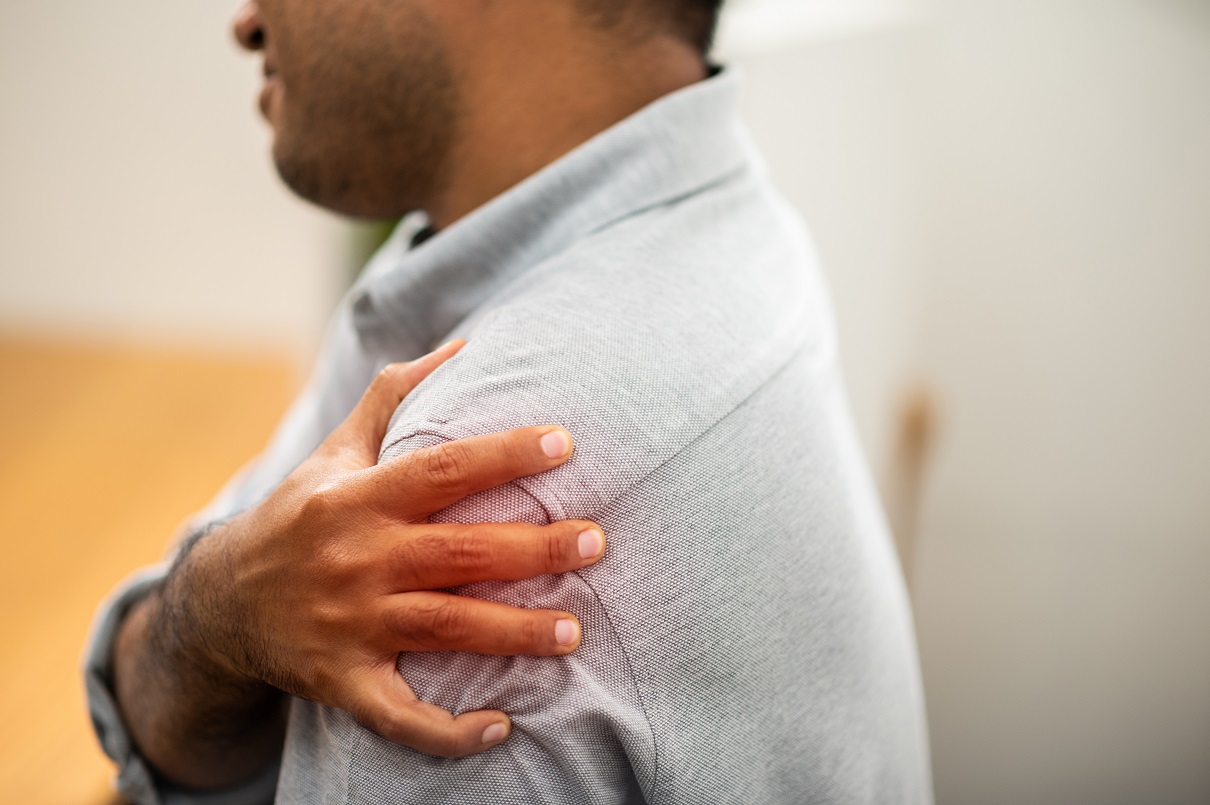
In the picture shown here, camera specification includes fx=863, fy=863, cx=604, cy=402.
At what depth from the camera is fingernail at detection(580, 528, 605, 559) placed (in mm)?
499

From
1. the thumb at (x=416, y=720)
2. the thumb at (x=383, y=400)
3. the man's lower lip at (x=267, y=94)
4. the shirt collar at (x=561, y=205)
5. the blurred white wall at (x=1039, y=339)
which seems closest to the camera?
the thumb at (x=416, y=720)

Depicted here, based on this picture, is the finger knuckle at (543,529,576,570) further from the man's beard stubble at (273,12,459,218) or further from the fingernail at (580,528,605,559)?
the man's beard stubble at (273,12,459,218)

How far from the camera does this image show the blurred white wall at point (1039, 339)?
1122 mm

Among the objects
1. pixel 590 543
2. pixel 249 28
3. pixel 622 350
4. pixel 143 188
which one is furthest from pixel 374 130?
pixel 143 188

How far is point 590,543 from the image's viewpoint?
1.64 ft

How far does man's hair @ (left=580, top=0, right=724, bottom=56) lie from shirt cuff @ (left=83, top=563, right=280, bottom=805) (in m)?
0.64

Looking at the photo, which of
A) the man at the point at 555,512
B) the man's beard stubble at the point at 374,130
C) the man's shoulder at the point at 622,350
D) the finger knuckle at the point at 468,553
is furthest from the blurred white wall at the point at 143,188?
the finger knuckle at the point at 468,553

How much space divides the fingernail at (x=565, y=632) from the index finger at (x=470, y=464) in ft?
0.29

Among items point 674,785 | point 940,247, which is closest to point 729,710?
point 674,785

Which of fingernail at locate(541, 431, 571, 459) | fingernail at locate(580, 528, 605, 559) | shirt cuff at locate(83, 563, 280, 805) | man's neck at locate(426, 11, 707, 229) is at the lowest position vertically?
shirt cuff at locate(83, 563, 280, 805)

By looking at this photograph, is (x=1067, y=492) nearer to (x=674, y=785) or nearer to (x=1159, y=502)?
(x=1159, y=502)

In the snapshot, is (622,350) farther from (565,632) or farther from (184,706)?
(184,706)

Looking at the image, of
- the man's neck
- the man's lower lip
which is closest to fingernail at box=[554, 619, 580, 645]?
the man's neck

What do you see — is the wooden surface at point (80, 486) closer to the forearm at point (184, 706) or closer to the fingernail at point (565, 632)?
the forearm at point (184, 706)
